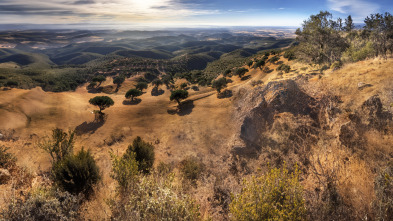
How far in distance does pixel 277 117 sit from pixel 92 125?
24098 mm

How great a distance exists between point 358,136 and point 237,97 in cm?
1349

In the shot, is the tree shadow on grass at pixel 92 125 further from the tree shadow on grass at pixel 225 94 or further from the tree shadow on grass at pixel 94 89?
the tree shadow on grass at pixel 94 89

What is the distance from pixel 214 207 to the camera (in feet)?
32.4

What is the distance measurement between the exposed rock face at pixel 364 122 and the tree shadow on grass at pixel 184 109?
57.0 feet

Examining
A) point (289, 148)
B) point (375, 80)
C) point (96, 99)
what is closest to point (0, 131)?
point (96, 99)

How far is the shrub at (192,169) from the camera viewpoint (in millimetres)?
13211

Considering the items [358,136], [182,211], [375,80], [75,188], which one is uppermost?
[375,80]

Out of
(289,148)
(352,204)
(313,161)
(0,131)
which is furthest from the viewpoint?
(0,131)

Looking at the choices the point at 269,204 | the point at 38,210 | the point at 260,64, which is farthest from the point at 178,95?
the point at 260,64

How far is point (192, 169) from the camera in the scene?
1392 centimetres

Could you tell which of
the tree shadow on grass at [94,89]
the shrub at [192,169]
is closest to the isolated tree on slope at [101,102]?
the shrub at [192,169]

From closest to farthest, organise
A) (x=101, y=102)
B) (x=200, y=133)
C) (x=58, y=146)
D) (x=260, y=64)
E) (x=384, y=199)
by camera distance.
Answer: (x=384, y=199) → (x=58, y=146) → (x=200, y=133) → (x=101, y=102) → (x=260, y=64)

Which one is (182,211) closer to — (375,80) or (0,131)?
(375,80)

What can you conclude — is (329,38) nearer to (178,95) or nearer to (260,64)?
(260,64)
